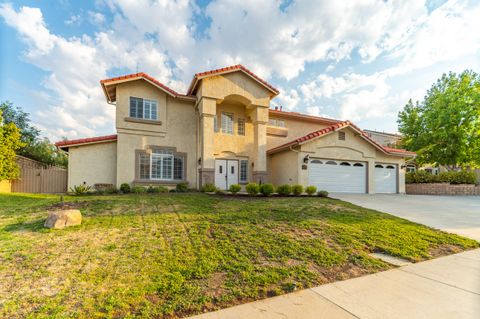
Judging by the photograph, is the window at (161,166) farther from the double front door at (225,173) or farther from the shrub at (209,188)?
the shrub at (209,188)

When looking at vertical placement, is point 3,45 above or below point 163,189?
above

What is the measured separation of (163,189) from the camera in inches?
550

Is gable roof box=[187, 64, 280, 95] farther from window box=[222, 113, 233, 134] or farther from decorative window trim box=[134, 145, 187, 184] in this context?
decorative window trim box=[134, 145, 187, 184]

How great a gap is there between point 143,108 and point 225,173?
268 inches

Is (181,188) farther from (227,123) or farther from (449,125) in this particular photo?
(449,125)

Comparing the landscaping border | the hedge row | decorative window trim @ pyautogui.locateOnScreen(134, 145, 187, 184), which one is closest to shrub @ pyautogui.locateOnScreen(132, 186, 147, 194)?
decorative window trim @ pyautogui.locateOnScreen(134, 145, 187, 184)

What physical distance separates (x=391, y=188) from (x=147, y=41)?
19660 mm

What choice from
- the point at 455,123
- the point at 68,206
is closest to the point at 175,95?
the point at 68,206

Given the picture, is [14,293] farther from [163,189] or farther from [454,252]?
[163,189]

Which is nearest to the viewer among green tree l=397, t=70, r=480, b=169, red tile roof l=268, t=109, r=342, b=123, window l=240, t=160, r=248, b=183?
window l=240, t=160, r=248, b=183

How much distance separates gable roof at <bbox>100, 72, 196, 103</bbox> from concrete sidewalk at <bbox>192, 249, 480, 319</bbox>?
45.7 feet

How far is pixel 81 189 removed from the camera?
41.6 feet

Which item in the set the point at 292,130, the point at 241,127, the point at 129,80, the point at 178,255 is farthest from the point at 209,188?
the point at 292,130

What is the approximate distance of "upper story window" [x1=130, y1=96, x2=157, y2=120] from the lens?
47.7ft
